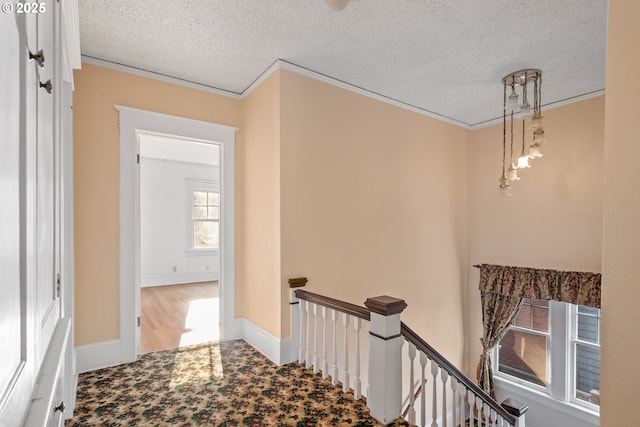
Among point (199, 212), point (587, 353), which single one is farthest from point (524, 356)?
point (199, 212)

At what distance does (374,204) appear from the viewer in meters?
3.79

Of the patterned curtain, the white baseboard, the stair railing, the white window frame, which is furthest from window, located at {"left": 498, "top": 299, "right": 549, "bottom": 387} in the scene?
the white window frame

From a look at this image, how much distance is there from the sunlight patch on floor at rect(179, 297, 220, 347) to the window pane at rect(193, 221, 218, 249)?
7.43ft

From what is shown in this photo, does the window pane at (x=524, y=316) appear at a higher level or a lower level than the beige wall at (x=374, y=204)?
lower

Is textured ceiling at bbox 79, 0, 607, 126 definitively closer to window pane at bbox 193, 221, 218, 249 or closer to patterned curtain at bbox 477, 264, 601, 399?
patterned curtain at bbox 477, 264, 601, 399

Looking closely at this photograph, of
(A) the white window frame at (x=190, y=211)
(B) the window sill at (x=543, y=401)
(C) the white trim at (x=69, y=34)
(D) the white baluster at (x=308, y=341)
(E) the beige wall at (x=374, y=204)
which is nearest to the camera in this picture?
(C) the white trim at (x=69, y=34)

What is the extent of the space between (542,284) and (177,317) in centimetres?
478

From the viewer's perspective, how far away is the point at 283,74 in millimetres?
3062


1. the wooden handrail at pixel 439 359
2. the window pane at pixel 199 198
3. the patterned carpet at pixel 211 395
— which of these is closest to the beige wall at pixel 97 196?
the patterned carpet at pixel 211 395

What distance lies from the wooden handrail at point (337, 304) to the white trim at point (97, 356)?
5.53 ft

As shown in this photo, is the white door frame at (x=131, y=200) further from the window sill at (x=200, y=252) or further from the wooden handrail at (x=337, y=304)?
the window sill at (x=200, y=252)

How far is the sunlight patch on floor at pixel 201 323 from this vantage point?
144 inches

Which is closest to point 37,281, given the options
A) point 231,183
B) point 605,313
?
point 605,313

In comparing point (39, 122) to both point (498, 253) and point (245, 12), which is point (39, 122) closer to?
point (245, 12)
